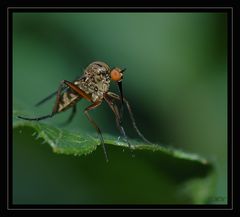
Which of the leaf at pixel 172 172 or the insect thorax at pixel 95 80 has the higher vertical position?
the insect thorax at pixel 95 80

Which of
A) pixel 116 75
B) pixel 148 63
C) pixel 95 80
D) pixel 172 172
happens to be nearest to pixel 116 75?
pixel 116 75

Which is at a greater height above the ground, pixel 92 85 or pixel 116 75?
pixel 116 75

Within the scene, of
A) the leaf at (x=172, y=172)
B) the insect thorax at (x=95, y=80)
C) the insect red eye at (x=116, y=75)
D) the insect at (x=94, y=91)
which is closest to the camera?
the leaf at (x=172, y=172)

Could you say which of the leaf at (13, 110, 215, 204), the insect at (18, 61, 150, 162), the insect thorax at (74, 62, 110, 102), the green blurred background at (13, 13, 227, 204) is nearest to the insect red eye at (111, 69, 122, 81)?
the insect at (18, 61, 150, 162)

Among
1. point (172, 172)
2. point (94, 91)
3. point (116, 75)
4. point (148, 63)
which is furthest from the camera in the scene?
point (148, 63)

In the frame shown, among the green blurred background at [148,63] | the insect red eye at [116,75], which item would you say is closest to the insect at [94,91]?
the insect red eye at [116,75]

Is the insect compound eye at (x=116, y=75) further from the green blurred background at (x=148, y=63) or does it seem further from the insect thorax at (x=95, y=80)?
the green blurred background at (x=148, y=63)

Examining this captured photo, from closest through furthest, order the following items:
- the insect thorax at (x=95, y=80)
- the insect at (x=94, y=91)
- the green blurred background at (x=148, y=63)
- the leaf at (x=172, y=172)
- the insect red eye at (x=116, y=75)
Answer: the leaf at (x=172, y=172) → the insect at (x=94, y=91) → the insect red eye at (x=116, y=75) → the insect thorax at (x=95, y=80) → the green blurred background at (x=148, y=63)

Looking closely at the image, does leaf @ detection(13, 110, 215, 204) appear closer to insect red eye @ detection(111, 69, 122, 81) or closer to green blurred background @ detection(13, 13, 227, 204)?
insect red eye @ detection(111, 69, 122, 81)

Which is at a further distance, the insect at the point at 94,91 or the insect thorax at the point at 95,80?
the insect thorax at the point at 95,80
